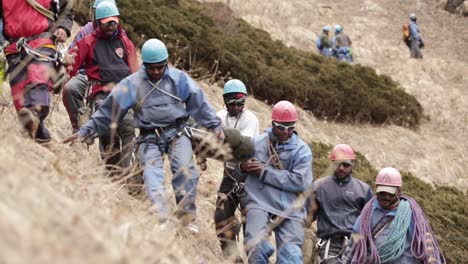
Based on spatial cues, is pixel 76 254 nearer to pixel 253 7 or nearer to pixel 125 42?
pixel 125 42

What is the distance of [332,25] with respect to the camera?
105 feet

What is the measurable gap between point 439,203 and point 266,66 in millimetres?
6211

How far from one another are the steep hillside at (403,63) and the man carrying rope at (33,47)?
9.98 m

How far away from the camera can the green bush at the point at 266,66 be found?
1680 cm

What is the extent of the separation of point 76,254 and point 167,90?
393 cm

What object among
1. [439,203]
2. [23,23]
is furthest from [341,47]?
[23,23]

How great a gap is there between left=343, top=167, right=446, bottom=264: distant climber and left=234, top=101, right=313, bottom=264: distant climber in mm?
617

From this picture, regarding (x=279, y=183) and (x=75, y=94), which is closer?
(x=279, y=183)

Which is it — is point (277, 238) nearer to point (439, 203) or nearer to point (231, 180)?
point (231, 180)

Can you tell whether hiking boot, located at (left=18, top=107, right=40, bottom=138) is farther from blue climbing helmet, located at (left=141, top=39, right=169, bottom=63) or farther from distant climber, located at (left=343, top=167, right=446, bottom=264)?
distant climber, located at (left=343, top=167, right=446, bottom=264)

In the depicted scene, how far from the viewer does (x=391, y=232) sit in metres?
7.83

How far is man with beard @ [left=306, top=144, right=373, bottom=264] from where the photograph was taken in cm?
859

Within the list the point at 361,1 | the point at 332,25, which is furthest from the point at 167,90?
the point at 361,1

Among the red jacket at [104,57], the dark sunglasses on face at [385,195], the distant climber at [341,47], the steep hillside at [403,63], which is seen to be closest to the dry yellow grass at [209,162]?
the steep hillside at [403,63]
